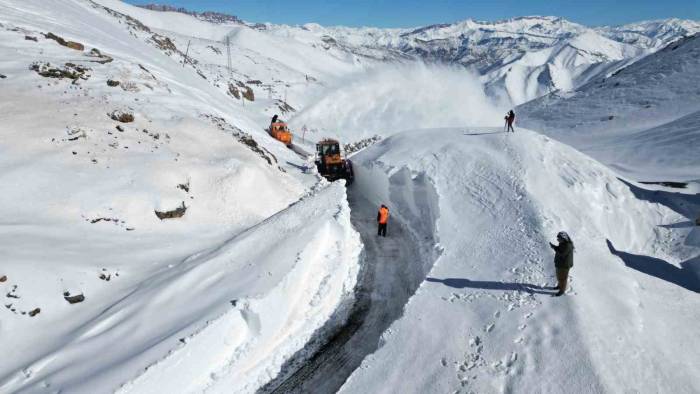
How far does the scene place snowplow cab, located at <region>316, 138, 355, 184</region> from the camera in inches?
822

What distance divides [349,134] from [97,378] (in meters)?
47.0

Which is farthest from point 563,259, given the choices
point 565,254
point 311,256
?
point 311,256

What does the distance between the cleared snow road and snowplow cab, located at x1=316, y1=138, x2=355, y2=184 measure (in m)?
5.72

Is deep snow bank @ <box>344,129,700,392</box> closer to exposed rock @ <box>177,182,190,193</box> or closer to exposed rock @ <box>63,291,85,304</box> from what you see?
exposed rock @ <box>63,291,85,304</box>

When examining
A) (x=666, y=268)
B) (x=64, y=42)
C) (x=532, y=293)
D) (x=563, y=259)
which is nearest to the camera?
(x=563, y=259)

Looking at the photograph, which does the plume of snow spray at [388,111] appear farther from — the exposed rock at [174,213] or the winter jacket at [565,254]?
the winter jacket at [565,254]

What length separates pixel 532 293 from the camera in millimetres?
8664

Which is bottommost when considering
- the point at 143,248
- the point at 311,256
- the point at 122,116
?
the point at 143,248

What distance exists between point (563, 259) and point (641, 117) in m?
31.7

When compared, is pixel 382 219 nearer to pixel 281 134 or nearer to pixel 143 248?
pixel 143 248

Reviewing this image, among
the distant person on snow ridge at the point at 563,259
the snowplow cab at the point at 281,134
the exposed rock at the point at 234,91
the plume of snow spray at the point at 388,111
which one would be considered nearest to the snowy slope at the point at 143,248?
the distant person on snow ridge at the point at 563,259

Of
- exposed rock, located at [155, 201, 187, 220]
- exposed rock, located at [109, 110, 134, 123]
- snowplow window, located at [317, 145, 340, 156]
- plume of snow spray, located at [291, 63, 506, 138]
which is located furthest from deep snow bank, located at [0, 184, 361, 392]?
plume of snow spray, located at [291, 63, 506, 138]

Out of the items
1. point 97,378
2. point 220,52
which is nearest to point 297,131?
point 97,378

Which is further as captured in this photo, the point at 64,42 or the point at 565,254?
the point at 64,42
